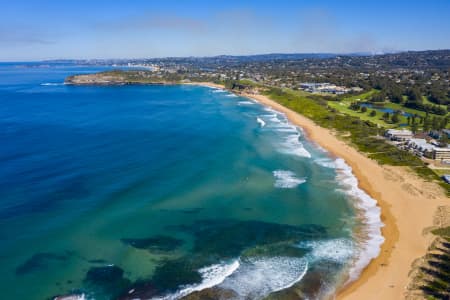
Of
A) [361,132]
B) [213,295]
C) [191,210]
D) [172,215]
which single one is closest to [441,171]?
[361,132]

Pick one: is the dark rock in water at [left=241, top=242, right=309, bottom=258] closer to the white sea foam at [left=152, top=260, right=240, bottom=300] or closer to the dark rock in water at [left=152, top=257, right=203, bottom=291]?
the white sea foam at [left=152, top=260, right=240, bottom=300]

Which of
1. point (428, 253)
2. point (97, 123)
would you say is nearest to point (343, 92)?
point (97, 123)

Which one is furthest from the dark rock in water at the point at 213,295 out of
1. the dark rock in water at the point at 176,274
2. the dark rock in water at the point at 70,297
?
the dark rock in water at the point at 70,297

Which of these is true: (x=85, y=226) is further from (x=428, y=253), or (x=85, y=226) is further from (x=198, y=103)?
(x=198, y=103)

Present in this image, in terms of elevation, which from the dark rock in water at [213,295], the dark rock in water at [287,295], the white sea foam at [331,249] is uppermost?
the white sea foam at [331,249]

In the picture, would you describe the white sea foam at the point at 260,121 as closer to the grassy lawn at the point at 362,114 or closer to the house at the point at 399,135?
the grassy lawn at the point at 362,114

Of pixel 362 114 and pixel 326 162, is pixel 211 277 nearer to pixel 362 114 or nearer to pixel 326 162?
pixel 326 162
